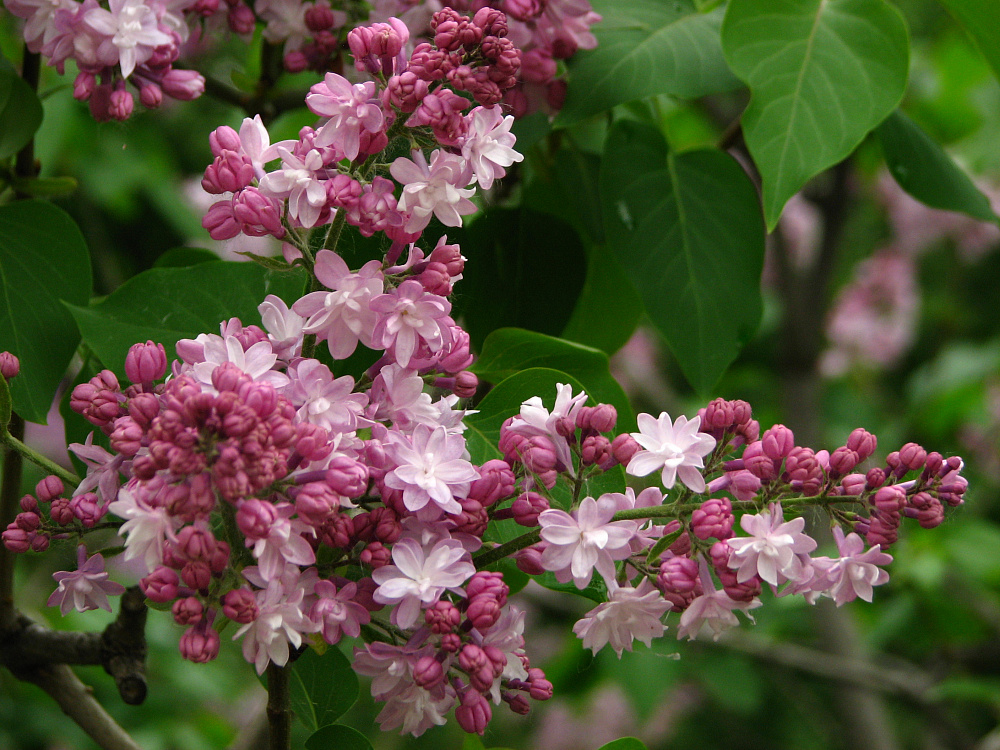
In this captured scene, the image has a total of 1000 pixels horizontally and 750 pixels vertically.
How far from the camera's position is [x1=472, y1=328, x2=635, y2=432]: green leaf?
0.71 metres

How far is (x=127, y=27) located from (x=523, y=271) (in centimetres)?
39

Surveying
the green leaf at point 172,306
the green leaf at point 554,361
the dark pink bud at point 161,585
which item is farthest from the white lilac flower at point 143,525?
the green leaf at point 554,361

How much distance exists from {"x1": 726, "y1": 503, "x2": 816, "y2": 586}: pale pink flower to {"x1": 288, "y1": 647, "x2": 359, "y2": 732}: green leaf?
30 cm

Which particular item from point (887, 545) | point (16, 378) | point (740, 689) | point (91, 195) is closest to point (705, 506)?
point (887, 545)

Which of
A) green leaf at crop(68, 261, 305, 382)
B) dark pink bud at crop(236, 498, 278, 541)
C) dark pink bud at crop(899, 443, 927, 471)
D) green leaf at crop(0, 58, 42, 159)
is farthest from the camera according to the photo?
green leaf at crop(0, 58, 42, 159)

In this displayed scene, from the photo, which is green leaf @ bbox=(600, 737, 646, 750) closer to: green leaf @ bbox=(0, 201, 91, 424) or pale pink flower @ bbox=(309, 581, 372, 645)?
pale pink flower @ bbox=(309, 581, 372, 645)

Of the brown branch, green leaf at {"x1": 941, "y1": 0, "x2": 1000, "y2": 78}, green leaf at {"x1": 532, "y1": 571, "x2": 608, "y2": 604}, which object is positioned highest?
green leaf at {"x1": 941, "y1": 0, "x2": 1000, "y2": 78}

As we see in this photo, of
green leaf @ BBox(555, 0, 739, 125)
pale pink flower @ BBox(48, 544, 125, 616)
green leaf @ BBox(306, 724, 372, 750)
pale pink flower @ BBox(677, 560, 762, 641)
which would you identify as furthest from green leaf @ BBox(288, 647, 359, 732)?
green leaf @ BBox(555, 0, 739, 125)

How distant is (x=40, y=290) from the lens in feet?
2.41

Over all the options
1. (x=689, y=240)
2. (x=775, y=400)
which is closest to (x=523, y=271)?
(x=689, y=240)

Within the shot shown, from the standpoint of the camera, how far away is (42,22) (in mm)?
713

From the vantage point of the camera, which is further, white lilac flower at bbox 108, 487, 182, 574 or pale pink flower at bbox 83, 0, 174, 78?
pale pink flower at bbox 83, 0, 174, 78

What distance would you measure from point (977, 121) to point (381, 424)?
2328 mm

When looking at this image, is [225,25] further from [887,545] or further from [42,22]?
[887,545]
